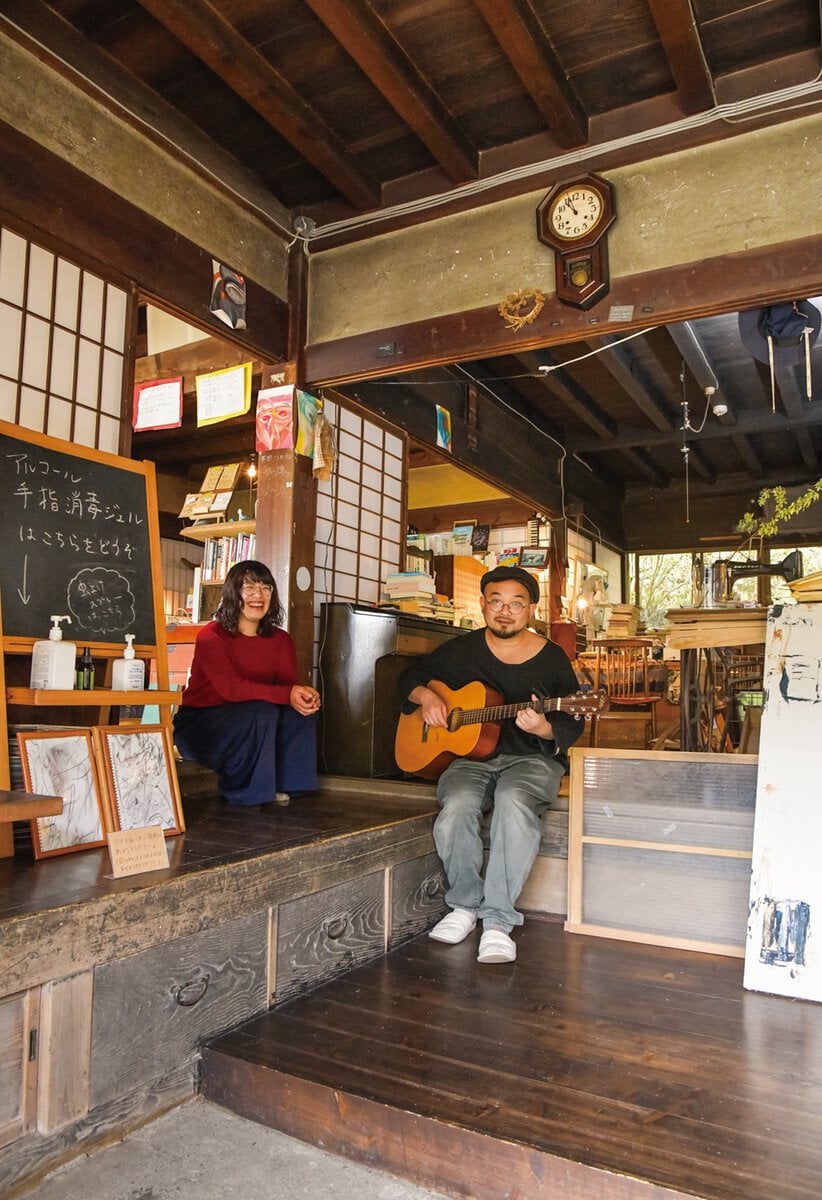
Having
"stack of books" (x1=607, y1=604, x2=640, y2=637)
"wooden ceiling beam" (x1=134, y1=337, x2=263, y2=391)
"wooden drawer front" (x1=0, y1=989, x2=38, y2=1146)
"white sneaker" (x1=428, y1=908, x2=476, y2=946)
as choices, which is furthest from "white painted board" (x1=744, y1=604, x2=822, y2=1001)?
Result: "stack of books" (x1=607, y1=604, x2=640, y2=637)

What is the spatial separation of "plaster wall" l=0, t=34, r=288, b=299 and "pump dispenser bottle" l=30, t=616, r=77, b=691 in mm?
1880

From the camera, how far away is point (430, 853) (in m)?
2.91

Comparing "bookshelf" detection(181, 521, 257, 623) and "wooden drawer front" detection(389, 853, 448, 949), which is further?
"bookshelf" detection(181, 521, 257, 623)

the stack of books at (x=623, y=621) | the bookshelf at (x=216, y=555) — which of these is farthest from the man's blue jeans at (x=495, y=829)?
the stack of books at (x=623, y=621)

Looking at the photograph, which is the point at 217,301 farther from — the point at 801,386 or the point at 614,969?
the point at 801,386

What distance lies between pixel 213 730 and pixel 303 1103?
1.67 m

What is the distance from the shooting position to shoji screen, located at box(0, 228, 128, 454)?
2859mm

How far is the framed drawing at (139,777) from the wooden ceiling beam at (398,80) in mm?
2607

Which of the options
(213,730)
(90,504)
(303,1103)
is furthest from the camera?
(213,730)

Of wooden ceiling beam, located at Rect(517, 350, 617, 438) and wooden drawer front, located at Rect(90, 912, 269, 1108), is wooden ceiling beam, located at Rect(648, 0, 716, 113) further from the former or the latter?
wooden drawer front, located at Rect(90, 912, 269, 1108)

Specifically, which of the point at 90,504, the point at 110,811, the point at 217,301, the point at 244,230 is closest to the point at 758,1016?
the point at 110,811

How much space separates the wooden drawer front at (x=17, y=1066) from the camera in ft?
4.98

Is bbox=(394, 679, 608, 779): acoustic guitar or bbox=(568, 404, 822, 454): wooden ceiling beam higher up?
bbox=(568, 404, 822, 454): wooden ceiling beam

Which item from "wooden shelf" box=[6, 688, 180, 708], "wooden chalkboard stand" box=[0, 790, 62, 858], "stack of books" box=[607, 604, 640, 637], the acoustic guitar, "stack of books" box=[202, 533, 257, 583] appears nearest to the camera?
"wooden chalkboard stand" box=[0, 790, 62, 858]
